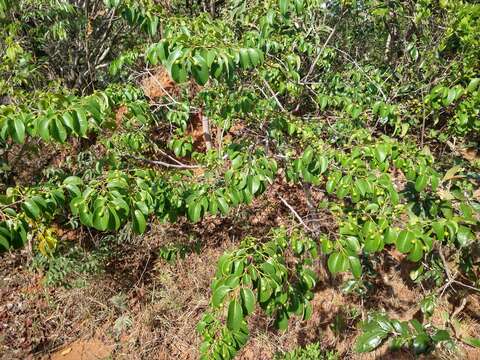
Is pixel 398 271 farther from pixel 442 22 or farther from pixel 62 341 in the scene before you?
pixel 62 341

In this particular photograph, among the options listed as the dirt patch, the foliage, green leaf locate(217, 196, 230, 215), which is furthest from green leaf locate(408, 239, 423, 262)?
the dirt patch

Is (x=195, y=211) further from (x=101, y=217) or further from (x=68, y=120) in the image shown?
(x=68, y=120)

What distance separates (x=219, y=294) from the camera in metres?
1.45

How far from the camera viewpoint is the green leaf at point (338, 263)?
1693mm

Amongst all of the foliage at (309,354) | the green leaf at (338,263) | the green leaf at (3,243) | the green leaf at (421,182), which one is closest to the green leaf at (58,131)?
the green leaf at (3,243)

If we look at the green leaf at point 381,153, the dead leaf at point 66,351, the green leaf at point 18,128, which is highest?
the green leaf at point 18,128

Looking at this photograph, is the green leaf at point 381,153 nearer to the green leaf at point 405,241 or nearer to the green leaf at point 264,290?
the green leaf at point 405,241

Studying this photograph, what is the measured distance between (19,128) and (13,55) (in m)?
2.33

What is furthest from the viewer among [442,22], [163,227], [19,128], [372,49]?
[372,49]

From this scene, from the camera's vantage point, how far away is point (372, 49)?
4.79 metres

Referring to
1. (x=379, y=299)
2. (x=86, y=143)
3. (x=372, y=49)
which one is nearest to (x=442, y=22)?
(x=372, y=49)

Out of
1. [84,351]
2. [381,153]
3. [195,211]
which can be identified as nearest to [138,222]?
[195,211]

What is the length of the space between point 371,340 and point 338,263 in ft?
1.19

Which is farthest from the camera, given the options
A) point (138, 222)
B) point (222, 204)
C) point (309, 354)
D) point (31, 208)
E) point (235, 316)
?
point (309, 354)
